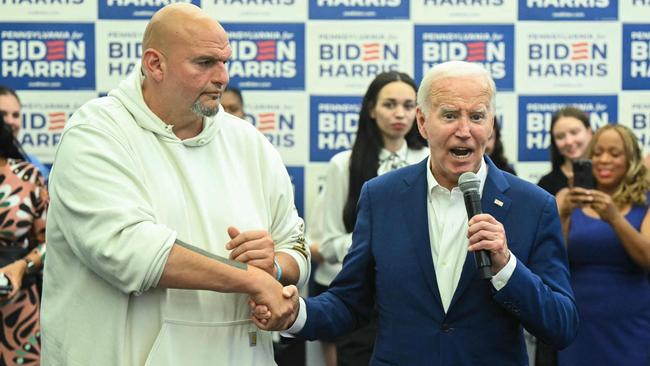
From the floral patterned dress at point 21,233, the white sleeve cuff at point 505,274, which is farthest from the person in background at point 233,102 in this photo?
the white sleeve cuff at point 505,274

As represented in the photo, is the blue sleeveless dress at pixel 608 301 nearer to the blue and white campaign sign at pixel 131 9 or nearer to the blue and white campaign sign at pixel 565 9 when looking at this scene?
the blue and white campaign sign at pixel 565 9

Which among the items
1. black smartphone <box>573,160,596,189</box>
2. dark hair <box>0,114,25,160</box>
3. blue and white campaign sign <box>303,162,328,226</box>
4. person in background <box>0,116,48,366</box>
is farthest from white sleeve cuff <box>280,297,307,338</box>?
blue and white campaign sign <box>303,162,328,226</box>

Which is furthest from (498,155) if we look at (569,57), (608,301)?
(608,301)

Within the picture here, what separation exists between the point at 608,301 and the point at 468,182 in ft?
8.65

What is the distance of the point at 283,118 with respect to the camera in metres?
6.40

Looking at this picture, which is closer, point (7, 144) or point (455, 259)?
point (455, 259)

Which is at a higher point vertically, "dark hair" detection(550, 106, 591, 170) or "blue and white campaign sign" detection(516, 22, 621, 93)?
"blue and white campaign sign" detection(516, 22, 621, 93)

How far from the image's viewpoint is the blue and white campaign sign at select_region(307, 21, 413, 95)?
251 inches

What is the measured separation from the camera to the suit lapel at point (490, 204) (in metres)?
3.06

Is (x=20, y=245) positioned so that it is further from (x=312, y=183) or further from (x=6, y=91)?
(x=312, y=183)

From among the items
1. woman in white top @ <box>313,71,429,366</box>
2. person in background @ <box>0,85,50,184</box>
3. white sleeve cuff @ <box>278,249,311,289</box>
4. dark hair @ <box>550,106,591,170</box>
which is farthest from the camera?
dark hair @ <box>550,106,591,170</box>

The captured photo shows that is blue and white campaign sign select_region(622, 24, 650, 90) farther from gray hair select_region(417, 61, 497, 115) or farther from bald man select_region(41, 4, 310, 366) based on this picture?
bald man select_region(41, 4, 310, 366)

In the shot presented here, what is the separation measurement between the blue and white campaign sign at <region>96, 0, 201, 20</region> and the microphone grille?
12.3 ft

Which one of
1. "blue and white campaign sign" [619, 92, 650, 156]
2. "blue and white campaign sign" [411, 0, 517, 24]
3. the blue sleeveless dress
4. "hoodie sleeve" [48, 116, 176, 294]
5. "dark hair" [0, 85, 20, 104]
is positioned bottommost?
the blue sleeveless dress
